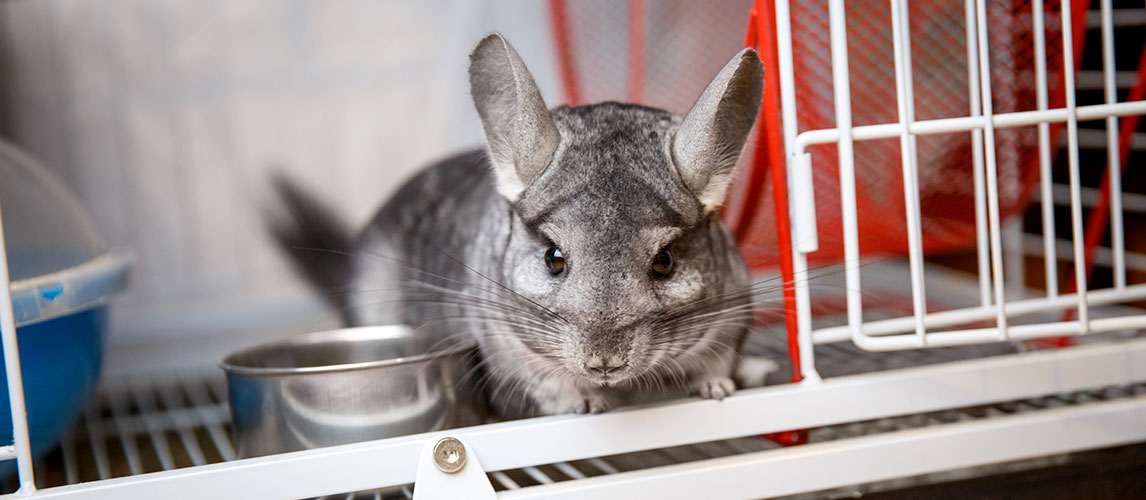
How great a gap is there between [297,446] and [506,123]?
0.46 m

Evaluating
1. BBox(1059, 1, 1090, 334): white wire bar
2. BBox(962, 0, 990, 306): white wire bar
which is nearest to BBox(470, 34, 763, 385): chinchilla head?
BBox(962, 0, 990, 306): white wire bar

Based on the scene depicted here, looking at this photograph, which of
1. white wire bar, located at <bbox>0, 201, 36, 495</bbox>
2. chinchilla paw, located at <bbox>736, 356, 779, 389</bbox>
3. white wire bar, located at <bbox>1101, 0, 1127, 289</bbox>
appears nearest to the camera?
white wire bar, located at <bbox>0, 201, 36, 495</bbox>

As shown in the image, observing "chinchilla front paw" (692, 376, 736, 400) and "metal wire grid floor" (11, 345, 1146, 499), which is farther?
"metal wire grid floor" (11, 345, 1146, 499)

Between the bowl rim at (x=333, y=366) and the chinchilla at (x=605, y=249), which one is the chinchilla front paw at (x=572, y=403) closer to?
the chinchilla at (x=605, y=249)

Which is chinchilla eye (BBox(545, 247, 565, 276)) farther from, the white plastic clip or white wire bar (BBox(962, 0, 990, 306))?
white wire bar (BBox(962, 0, 990, 306))

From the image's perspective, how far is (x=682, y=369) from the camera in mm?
1103

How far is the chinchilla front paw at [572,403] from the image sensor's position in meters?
1.02

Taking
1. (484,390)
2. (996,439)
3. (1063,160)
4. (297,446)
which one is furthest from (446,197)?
(1063,160)

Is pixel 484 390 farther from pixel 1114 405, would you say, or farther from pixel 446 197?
pixel 1114 405

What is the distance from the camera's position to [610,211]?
995 millimetres

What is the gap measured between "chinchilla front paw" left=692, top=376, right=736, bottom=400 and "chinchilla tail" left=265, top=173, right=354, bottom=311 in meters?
0.70

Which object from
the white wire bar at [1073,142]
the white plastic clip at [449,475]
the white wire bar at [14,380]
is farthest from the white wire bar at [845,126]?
the white wire bar at [14,380]

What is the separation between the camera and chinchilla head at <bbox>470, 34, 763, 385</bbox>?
969mm

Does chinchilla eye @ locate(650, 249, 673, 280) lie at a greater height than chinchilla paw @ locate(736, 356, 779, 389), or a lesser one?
greater
